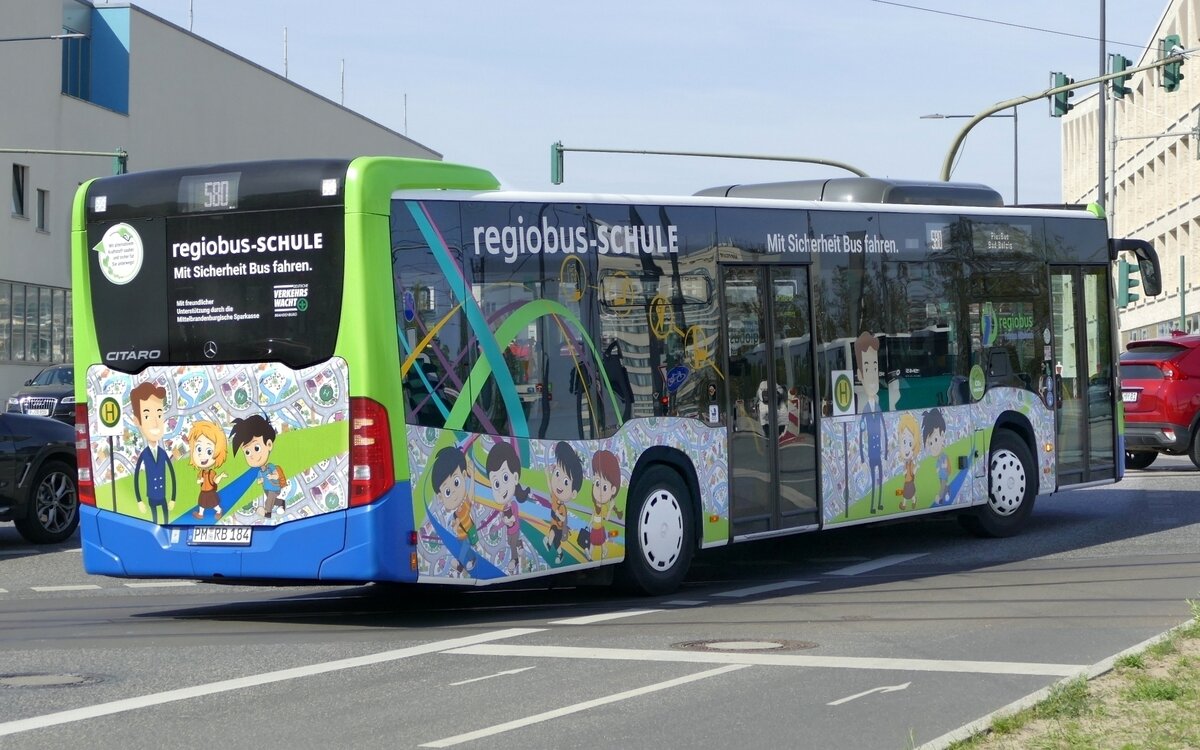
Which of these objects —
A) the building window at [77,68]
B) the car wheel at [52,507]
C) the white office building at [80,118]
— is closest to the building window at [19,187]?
the white office building at [80,118]

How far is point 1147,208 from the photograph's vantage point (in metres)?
77.6

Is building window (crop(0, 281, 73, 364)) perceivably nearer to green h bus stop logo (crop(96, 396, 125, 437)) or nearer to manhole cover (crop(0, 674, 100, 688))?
green h bus stop logo (crop(96, 396, 125, 437))

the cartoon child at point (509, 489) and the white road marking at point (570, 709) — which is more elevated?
the cartoon child at point (509, 489)

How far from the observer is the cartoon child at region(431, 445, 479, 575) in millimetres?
10867

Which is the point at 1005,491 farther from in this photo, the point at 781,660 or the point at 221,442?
the point at 221,442

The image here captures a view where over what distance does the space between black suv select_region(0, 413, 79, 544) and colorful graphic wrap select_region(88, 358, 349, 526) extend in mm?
6011

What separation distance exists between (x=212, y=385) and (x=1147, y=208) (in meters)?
71.7

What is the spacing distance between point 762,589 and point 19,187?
4999 centimetres

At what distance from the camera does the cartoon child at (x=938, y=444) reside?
50.3ft

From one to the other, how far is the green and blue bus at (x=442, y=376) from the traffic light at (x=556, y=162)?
21.9 metres

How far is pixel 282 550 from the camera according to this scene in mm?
10828

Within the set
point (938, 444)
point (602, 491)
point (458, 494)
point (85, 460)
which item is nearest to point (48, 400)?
point (938, 444)

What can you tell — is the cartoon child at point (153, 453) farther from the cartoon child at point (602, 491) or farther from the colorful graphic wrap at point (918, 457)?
the colorful graphic wrap at point (918, 457)

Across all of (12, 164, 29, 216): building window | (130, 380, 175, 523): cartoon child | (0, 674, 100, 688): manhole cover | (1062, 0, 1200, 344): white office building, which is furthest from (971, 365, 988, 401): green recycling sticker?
(12, 164, 29, 216): building window
